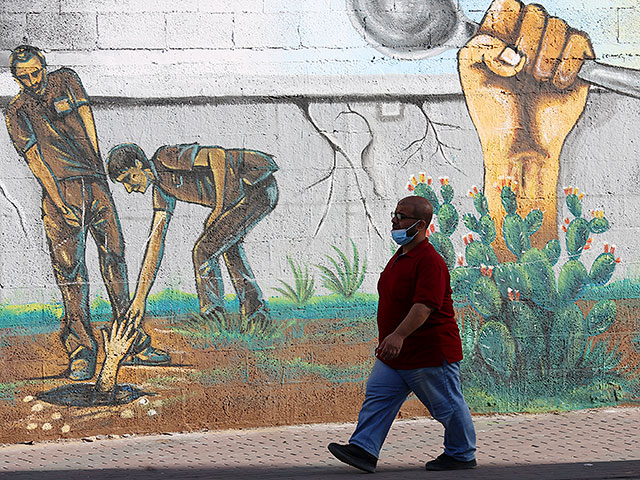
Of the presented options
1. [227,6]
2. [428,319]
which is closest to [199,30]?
[227,6]

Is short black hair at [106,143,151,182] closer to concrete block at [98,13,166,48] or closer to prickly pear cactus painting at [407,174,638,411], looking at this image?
concrete block at [98,13,166,48]

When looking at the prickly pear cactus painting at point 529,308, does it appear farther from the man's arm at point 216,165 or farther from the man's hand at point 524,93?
the man's arm at point 216,165

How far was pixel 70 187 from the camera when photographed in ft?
20.9

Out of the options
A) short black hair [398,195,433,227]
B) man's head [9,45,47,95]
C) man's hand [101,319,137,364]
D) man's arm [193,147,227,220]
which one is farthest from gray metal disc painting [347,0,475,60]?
man's hand [101,319,137,364]

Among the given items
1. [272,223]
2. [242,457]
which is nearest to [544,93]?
[272,223]

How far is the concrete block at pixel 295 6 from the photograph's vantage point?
6523 millimetres

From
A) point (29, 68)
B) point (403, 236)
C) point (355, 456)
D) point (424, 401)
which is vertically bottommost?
point (355, 456)

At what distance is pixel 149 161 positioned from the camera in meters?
6.44

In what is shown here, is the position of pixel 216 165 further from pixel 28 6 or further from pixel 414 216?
pixel 414 216

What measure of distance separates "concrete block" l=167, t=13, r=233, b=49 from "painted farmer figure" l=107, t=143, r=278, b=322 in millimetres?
702

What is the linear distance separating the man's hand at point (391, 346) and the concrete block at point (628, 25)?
3131 mm

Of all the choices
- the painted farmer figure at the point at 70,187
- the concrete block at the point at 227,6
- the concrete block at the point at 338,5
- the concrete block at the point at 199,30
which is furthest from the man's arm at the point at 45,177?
the concrete block at the point at 338,5

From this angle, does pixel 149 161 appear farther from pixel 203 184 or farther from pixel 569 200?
pixel 569 200

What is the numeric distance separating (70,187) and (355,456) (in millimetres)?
2680
